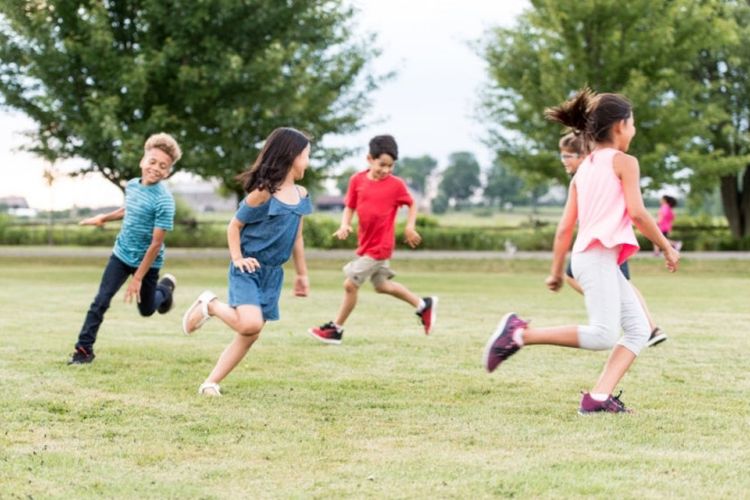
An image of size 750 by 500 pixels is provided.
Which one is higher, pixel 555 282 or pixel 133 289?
pixel 555 282

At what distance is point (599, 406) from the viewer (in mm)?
6398

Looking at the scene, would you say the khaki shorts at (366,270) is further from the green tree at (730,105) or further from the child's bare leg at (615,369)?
the green tree at (730,105)

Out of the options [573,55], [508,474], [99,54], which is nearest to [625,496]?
[508,474]

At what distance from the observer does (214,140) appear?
89.4 ft

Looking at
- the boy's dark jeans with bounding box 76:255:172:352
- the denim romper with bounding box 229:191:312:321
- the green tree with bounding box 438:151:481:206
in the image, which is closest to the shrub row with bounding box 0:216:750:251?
the boy's dark jeans with bounding box 76:255:172:352

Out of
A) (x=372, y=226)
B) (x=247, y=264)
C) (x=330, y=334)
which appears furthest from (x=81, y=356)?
(x=372, y=226)

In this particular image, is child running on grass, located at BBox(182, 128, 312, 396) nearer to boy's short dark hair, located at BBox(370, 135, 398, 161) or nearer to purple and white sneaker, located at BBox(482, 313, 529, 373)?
purple and white sneaker, located at BBox(482, 313, 529, 373)

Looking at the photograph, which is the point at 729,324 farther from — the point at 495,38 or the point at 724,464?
the point at 495,38

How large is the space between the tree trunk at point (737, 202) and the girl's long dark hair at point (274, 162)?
32.8 meters

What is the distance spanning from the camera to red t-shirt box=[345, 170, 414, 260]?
1045 centimetres

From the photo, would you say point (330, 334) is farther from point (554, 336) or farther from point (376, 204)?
point (554, 336)

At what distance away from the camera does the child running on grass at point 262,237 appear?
22.8 feet

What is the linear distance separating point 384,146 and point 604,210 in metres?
4.01

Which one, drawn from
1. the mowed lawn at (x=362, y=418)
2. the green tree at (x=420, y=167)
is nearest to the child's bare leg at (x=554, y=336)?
the mowed lawn at (x=362, y=418)
